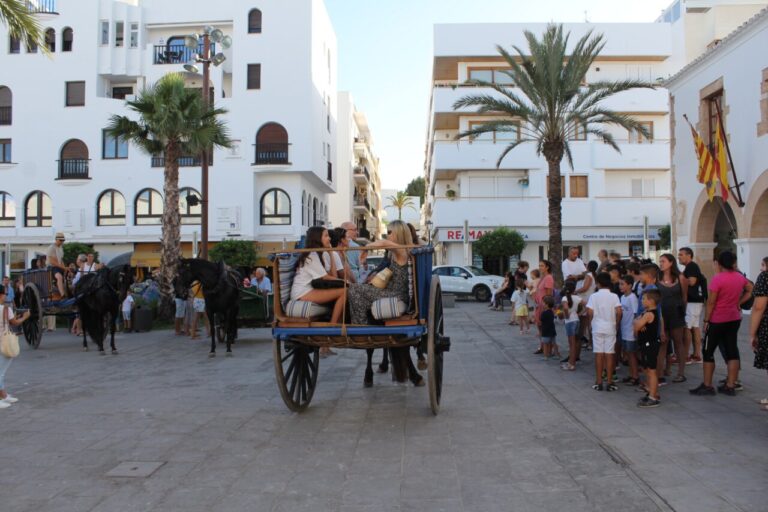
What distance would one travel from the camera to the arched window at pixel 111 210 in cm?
3584

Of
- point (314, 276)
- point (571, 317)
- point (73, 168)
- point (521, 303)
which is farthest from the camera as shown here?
point (73, 168)

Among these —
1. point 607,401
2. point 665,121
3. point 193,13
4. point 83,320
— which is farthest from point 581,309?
point 193,13

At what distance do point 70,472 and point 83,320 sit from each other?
833cm

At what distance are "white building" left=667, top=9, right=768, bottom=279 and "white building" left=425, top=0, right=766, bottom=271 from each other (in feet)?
44.0

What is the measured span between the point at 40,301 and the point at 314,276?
30.4 feet

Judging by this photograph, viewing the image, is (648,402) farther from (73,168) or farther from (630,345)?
(73,168)

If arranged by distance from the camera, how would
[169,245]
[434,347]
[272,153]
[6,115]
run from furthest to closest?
[6,115] → [272,153] → [169,245] → [434,347]

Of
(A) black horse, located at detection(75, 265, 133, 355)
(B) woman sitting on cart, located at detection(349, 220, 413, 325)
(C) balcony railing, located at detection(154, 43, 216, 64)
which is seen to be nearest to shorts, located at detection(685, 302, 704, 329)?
(B) woman sitting on cart, located at detection(349, 220, 413, 325)

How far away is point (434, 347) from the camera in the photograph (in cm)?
635

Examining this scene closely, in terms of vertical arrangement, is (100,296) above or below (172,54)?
below

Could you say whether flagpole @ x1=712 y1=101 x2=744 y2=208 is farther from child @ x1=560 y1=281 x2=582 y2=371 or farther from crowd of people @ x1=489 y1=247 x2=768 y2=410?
child @ x1=560 y1=281 x2=582 y2=371

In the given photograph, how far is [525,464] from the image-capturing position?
5.10 meters

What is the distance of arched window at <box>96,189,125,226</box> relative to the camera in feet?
118

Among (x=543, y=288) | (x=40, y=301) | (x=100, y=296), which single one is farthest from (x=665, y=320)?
(x=40, y=301)
